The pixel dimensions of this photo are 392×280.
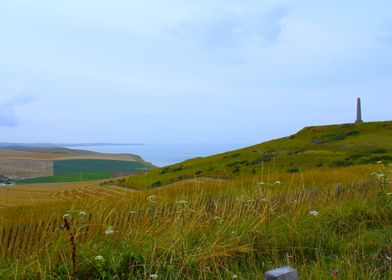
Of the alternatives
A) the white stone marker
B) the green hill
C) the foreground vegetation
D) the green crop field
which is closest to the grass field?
the green hill

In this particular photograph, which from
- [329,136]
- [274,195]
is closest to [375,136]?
[329,136]

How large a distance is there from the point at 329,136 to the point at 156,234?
46.3m

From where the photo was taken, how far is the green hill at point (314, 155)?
1125 inches

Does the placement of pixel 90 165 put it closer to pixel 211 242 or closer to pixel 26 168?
pixel 26 168

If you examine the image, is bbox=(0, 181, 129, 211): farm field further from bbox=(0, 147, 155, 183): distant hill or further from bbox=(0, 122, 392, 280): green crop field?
bbox=(0, 147, 155, 183): distant hill

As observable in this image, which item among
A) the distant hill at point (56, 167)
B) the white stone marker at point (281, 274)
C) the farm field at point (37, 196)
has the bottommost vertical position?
the distant hill at point (56, 167)

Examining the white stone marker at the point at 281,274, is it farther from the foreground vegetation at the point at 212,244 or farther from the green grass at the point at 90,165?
the green grass at the point at 90,165

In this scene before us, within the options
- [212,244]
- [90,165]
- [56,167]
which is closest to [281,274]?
[212,244]

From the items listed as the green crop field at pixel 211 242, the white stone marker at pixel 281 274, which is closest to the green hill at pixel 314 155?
the green crop field at pixel 211 242

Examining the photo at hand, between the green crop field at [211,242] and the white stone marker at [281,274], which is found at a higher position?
the white stone marker at [281,274]

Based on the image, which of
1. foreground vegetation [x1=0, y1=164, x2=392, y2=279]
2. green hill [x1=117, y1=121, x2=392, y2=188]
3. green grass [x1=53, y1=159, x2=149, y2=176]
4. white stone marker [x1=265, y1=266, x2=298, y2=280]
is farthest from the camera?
green grass [x1=53, y1=159, x2=149, y2=176]

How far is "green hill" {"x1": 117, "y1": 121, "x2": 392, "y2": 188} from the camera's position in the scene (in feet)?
93.7

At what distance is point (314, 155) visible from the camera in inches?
1289

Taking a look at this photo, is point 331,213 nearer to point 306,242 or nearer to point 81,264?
point 306,242
